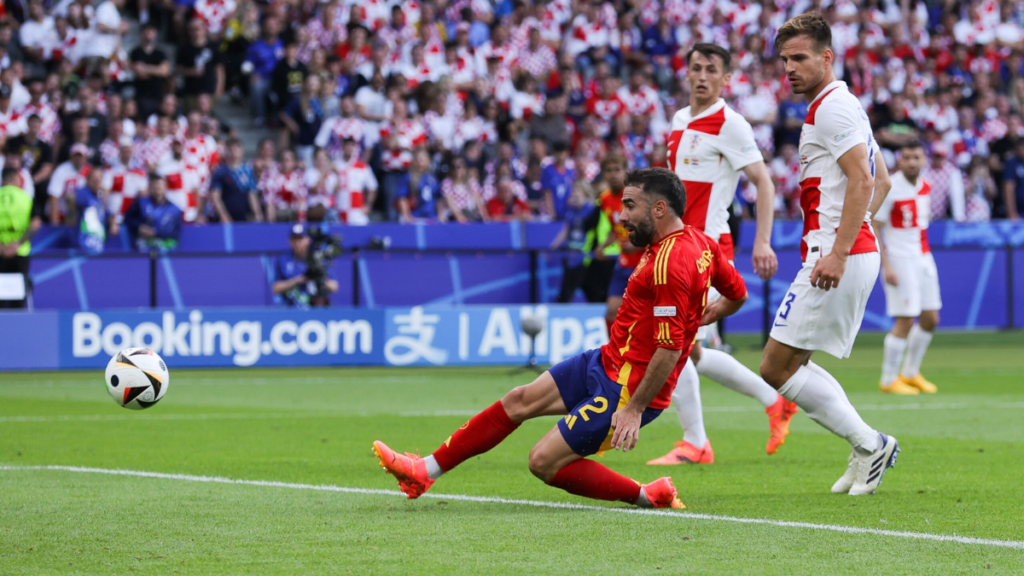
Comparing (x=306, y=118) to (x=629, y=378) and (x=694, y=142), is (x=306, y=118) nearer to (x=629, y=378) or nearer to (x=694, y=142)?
(x=694, y=142)

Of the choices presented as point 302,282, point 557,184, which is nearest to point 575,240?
point 557,184

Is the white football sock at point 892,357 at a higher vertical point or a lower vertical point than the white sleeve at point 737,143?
lower

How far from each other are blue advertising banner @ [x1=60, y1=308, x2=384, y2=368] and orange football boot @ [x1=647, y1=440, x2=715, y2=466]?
7947 millimetres

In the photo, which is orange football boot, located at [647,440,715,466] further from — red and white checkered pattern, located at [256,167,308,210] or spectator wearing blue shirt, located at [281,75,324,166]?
spectator wearing blue shirt, located at [281,75,324,166]

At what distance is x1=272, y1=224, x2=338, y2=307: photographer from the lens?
16.2 meters

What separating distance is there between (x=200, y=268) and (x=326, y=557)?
1198 cm

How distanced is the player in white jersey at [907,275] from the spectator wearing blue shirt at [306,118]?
30.1 feet

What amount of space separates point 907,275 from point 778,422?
490 cm

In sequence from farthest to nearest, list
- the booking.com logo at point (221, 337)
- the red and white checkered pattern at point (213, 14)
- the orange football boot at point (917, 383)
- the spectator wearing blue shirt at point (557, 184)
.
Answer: the red and white checkered pattern at point (213, 14)
the spectator wearing blue shirt at point (557, 184)
the booking.com logo at point (221, 337)
the orange football boot at point (917, 383)

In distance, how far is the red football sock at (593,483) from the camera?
5.96 metres

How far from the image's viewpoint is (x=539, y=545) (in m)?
5.18

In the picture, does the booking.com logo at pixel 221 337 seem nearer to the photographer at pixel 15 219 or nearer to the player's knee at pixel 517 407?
the photographer at pixel 15 219

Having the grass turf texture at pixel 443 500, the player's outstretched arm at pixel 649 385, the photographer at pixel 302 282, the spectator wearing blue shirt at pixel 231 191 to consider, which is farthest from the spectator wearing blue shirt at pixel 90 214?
the player's outstretched arm at pixel 649 385

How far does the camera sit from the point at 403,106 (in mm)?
19344
